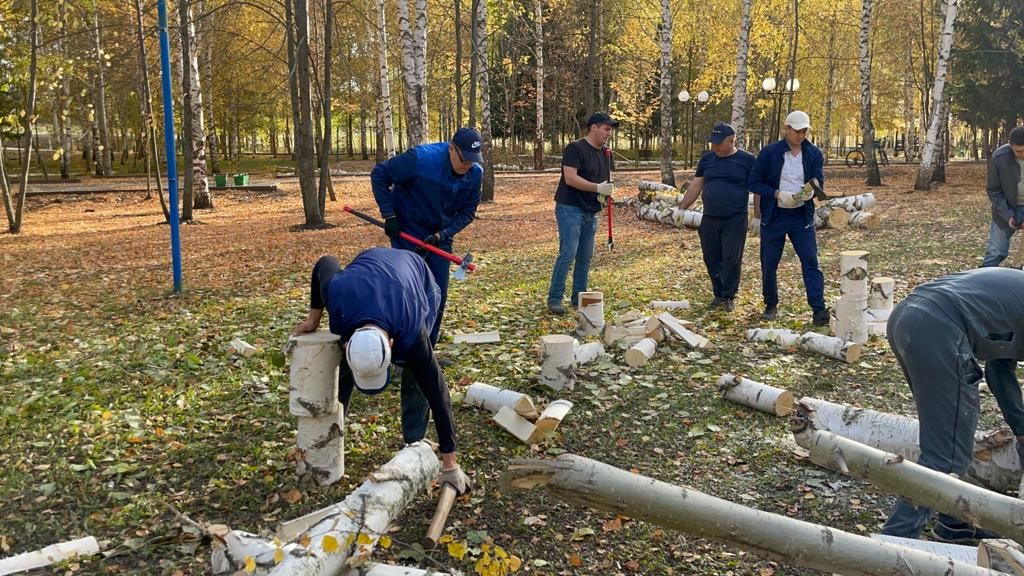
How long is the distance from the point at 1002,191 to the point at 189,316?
8079mm

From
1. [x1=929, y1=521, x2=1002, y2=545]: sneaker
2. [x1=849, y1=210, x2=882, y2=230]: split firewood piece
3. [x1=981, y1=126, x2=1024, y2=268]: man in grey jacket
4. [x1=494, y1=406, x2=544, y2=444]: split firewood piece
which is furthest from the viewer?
[x1=849, y1=210, x2=882, y2=230]: split firewood piece

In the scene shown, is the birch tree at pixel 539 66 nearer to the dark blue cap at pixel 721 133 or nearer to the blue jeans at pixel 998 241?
the dark blue cap at pixel 721 133

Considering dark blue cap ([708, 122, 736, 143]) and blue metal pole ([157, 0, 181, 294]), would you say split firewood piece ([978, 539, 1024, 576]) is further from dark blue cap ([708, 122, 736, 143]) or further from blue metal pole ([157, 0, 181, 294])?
blue metal pole ([157, 0, 181, 294])

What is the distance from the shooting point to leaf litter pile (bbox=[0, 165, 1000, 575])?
3.31 meters

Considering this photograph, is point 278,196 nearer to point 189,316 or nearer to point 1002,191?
point 189,316

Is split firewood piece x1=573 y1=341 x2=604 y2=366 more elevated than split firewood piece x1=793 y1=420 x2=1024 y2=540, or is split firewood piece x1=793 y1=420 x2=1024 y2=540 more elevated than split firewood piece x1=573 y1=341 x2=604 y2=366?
split firewood piece x1=793 y1=420 x2=1024 y2=540

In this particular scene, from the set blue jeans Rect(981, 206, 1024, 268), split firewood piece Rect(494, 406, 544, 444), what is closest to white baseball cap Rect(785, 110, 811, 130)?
blue jeans Rect(981, 206, 1024, 268)

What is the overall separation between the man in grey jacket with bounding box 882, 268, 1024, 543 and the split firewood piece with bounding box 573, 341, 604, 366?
267 cm

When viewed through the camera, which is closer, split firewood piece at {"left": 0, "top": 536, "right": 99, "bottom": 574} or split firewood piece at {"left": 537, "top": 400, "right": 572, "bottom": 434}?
split firewood piece at {"left": 0, "top": 536, "right": 99, "bottom": 574}

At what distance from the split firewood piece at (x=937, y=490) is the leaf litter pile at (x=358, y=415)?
53 cm

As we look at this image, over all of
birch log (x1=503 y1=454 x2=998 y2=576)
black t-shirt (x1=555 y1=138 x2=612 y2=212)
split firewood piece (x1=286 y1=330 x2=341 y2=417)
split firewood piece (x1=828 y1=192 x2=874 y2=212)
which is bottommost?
birch log (x1=503 y1=454 x2=998 y2=576)

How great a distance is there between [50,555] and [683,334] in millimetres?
4484

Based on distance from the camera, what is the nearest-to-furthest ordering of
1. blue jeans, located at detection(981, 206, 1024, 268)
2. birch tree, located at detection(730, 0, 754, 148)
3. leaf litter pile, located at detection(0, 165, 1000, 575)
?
leaf litter pile, located at detection(0, 165, 1000, 575) → blue jeans, located at detection(981, 206, 1024, 268) → birch tree, located at detection(730, 0, 754, 148)

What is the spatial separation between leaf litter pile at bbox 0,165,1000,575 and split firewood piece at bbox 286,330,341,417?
47 centimetres
